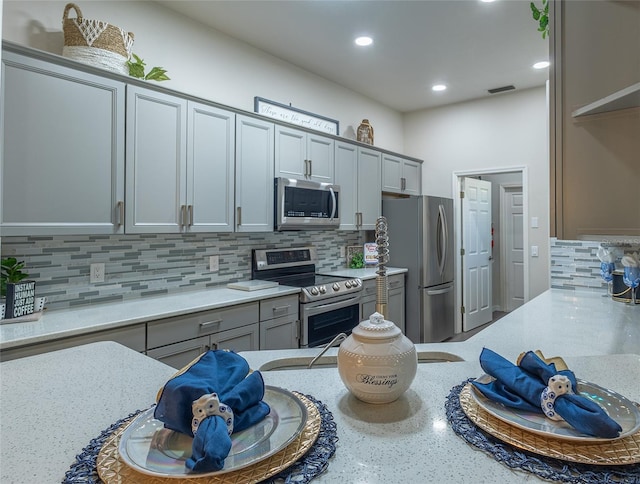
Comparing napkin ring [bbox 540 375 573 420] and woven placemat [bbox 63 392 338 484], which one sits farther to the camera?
napkin ring [bbox 540 375 573 420]

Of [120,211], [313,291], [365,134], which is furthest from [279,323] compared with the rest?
[365,134]

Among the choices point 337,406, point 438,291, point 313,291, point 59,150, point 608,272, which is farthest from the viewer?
point 438,291

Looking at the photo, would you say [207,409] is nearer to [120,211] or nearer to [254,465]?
[254,465]

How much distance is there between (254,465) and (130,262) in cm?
225

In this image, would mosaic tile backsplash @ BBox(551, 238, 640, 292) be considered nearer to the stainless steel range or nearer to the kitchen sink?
the stainless steel range

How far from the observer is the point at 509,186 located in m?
6.11

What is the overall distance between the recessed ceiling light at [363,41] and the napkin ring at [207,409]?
3266 mm

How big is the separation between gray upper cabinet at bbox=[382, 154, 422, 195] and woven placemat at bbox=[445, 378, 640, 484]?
3871 mm

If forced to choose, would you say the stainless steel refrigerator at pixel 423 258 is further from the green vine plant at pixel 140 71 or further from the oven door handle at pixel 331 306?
the green vine plant at pixel 140 71

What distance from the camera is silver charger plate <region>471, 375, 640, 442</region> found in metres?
0.68

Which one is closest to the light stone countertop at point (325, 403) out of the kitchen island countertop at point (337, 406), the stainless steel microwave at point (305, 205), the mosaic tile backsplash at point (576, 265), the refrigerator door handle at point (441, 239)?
the kitchen island countertop at point (337, 406)

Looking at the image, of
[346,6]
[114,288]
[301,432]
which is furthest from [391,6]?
[301,432]

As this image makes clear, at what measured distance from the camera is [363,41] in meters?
3.25

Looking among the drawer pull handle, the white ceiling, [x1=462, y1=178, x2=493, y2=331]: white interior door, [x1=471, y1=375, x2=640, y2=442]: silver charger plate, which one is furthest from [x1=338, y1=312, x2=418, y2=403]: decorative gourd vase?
[x1=462, y1=178, x2=493, y2=331]: white interior door
